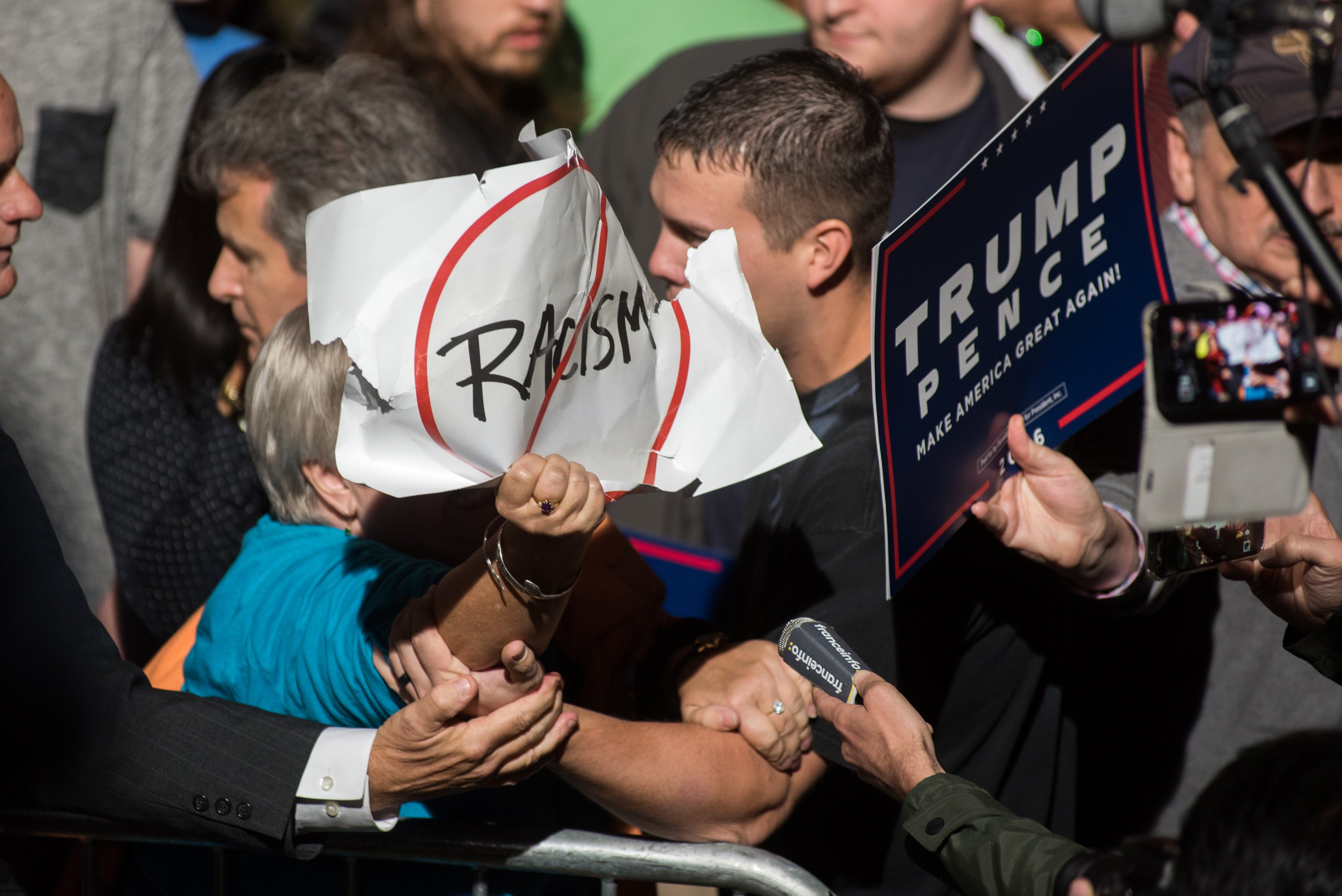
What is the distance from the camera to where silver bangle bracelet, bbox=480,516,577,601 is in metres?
1.44

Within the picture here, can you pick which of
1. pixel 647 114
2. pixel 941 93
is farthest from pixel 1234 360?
pixel 647 114

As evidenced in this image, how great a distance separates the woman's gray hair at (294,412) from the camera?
1.80 meters

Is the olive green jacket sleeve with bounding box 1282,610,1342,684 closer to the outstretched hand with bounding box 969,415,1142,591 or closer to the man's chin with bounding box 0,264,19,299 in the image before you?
the outstretched hand with bounding box 969,415,1142,591

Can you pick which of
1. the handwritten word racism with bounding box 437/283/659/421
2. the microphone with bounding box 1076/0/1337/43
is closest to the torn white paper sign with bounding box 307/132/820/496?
the handwritten word racism with bounding box 437/283/659/421

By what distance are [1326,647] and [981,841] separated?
0.61 m

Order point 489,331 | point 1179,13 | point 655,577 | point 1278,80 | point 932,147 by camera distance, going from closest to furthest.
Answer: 1. point 1179,13
2. point 489,331
3. point 655,577
4. point 1278,80
5. point 932,147

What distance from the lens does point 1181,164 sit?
2.54 metres

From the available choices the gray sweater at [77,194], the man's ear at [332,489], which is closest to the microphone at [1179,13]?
the man's ear at [332,489]

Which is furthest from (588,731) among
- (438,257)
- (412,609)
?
(438,257)

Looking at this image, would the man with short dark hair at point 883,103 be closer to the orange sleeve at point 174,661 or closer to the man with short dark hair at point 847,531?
the man with short dark hair at point 847,531

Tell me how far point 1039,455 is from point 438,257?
3.07 feet

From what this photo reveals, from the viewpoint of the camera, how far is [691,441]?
1595mm

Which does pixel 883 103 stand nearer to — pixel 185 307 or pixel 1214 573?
pixel 1214 573

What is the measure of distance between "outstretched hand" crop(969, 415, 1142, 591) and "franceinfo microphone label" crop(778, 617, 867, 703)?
0.28 meters
